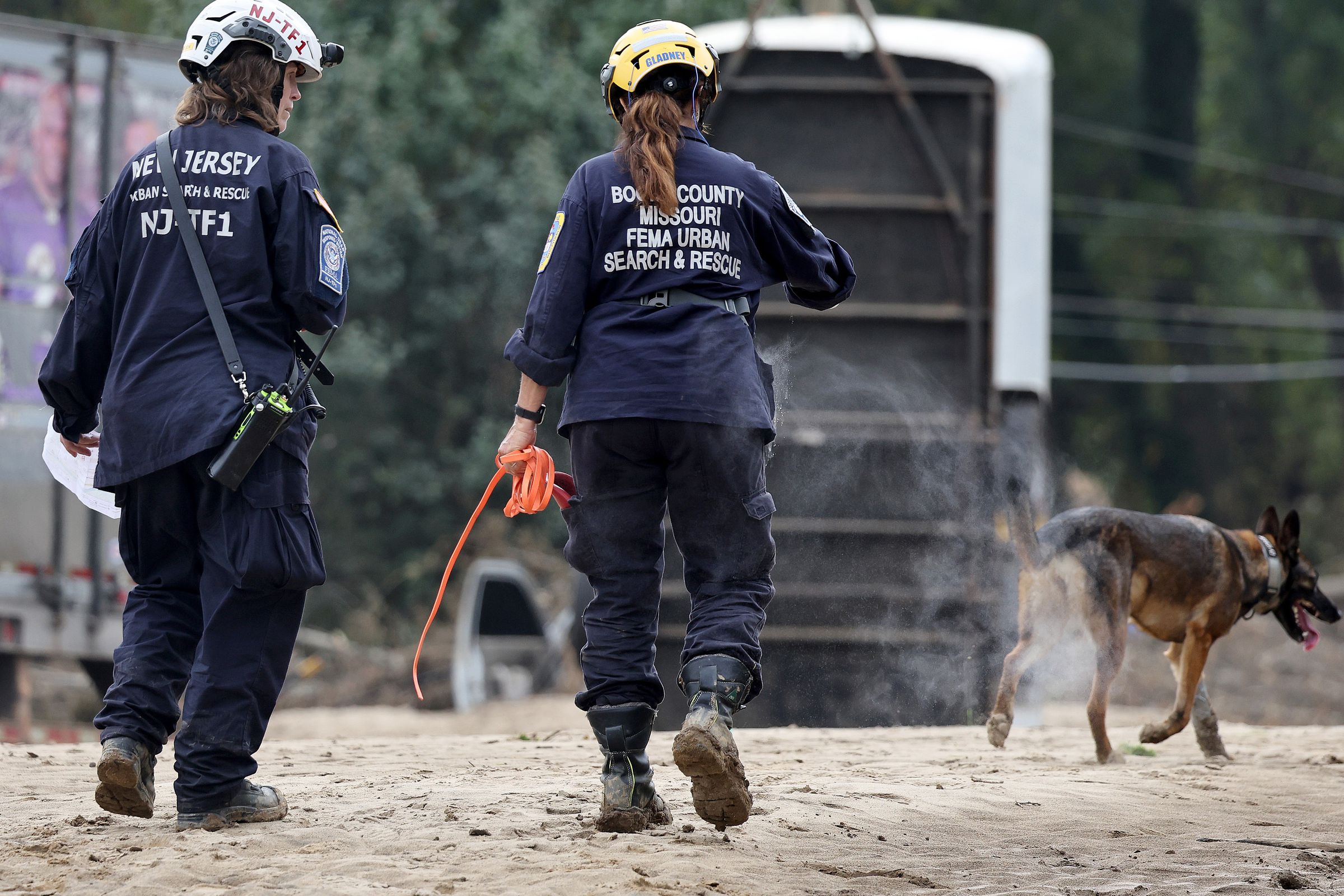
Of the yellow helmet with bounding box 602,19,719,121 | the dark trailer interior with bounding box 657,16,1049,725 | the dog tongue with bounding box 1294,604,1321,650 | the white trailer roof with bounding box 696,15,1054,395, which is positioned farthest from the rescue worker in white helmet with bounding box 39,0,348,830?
the white trailer roof with bounding box 696,15,1054,395

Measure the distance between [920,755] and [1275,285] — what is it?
2580 cm

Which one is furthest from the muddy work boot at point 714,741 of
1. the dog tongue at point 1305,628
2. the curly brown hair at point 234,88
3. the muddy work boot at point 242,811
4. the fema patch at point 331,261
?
the dog tongue at point 1305,628

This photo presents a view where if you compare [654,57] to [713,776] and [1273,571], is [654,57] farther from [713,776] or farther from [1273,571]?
[1273,571]

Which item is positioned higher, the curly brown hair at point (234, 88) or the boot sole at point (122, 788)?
the curly brown hair at point (234, 88)

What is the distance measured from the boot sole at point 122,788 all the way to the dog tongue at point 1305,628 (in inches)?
201

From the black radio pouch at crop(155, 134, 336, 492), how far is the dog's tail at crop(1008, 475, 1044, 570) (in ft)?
10.3

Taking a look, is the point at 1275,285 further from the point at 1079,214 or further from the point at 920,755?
the point at 920,755

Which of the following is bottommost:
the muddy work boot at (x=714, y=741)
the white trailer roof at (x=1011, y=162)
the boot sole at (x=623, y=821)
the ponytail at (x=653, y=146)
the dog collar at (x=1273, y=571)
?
the boot sole at (x=623, y=821)

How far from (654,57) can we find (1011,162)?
6.61 metres

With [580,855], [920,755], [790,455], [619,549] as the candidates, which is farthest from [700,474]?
[790,455]

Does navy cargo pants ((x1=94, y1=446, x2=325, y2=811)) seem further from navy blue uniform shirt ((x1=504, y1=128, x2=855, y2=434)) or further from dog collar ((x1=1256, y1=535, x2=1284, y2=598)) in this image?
dog collar ((x1=1256, y1=535, x2=1284, y2=598))

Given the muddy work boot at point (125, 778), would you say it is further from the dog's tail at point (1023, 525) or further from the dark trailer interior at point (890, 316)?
the dark trailer interior at point (890, 316)

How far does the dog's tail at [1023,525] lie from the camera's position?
6855mm

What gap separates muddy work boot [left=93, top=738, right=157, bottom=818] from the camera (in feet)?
15.2
